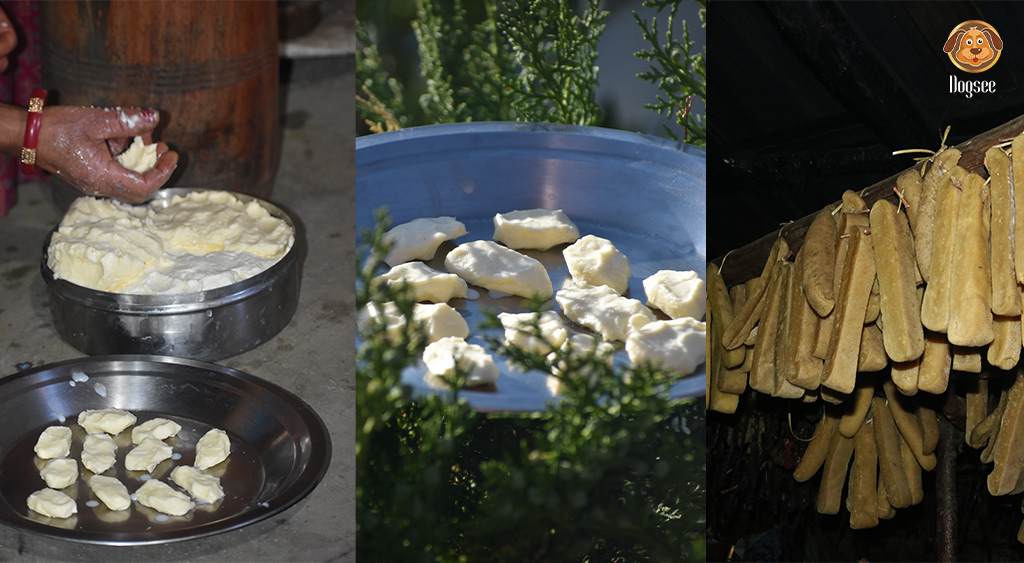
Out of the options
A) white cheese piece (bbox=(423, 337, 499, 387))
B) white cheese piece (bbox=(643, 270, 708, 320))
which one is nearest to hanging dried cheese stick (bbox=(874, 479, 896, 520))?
white cheese piece (bbox=(643, 270, 708, 320))

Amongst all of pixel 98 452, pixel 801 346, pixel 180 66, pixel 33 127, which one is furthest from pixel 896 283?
pixel 180 66

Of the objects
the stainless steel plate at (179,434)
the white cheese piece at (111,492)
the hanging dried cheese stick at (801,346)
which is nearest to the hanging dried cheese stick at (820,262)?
the hanging dried cheese stick at (801,346)

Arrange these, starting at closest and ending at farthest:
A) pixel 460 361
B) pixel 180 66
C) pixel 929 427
→ pixel 460 361
pixel 929 427
pixel 180 66

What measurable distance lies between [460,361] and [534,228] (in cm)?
32

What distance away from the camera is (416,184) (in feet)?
5.20

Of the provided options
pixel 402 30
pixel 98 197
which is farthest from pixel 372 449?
pixel 98 197

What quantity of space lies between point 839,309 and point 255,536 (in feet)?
4.02

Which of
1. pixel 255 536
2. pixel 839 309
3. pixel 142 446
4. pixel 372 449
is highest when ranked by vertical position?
pixel 839 309

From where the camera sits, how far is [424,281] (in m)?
1.46

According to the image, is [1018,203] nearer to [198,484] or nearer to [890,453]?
[890,453]

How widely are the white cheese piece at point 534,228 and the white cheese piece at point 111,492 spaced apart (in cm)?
98

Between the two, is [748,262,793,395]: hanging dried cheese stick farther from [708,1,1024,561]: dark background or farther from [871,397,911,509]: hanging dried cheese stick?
[871,397,911,509]: hanging dried cheese stick

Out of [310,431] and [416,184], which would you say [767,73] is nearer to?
[416,184]

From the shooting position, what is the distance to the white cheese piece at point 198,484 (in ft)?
6.73
